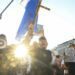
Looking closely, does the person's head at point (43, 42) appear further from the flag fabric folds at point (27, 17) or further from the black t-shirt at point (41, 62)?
the flag fabric folds at point (27, 17)

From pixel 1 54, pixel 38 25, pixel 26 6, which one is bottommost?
pixel 1 54

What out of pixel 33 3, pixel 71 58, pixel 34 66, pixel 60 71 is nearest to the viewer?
pixel 34 66

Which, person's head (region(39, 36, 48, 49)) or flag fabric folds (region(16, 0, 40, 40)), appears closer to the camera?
person's head (region(39, 36, 48, 49))

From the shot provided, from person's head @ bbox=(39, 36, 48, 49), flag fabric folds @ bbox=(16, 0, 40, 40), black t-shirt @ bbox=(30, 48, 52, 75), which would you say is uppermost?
flag fabric folds @ bbox=(16, 0, 40, 40)

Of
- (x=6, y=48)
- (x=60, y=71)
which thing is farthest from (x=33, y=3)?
(x=6, y=48)

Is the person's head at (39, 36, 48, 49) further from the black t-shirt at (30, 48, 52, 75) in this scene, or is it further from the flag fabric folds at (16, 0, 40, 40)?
the flag fabric folds at (16, 0, 40, 40)

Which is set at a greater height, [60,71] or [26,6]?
[26,6]

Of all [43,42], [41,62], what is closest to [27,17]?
[43,42]

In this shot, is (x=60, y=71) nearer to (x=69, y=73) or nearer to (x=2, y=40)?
(x=69, y=73)

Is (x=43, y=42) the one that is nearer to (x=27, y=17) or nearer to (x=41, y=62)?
(x=41, y=62)

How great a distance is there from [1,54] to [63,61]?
3139 mm

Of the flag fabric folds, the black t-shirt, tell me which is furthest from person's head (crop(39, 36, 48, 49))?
the flag fabric folds

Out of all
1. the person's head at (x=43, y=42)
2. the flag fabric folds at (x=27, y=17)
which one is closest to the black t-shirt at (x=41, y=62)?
the person's head at (x=43, y=42)

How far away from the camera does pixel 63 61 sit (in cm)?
976
